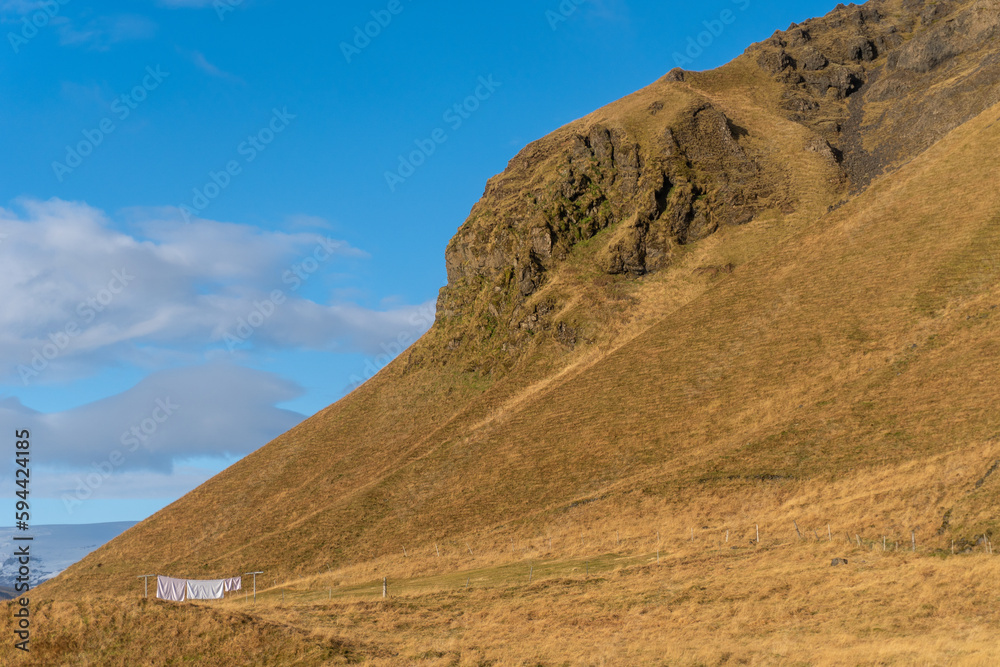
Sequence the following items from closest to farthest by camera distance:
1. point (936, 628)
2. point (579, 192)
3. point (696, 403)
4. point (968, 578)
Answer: point (936, 628), point (968, 578), point (696, 403), point (579, 192)

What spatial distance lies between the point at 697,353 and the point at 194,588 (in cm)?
4464

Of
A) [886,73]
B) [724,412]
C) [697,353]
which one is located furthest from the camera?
[886,73]

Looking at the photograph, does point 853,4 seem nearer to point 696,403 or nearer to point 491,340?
point 491,340

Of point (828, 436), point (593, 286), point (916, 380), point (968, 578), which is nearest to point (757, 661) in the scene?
point (968, 578)

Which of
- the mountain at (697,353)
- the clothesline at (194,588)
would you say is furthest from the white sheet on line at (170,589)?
the mountain at (697,353)

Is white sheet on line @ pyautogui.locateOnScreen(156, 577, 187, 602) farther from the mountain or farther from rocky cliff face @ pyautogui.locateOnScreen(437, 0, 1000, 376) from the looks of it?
rocky cliff face @ pyautogui.locateOnScreen(437, 0, 1000, 376)

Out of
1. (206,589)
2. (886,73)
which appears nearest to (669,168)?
(886,73)

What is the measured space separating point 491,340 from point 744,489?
50.9m

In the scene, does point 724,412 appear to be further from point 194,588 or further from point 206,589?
point 194,588

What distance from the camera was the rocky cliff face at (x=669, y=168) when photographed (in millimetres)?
92625

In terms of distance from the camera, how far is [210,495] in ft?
285

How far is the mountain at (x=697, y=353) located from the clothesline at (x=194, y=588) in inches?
383

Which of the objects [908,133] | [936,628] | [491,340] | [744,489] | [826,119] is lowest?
[936,628]

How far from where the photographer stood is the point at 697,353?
66.9 metres
